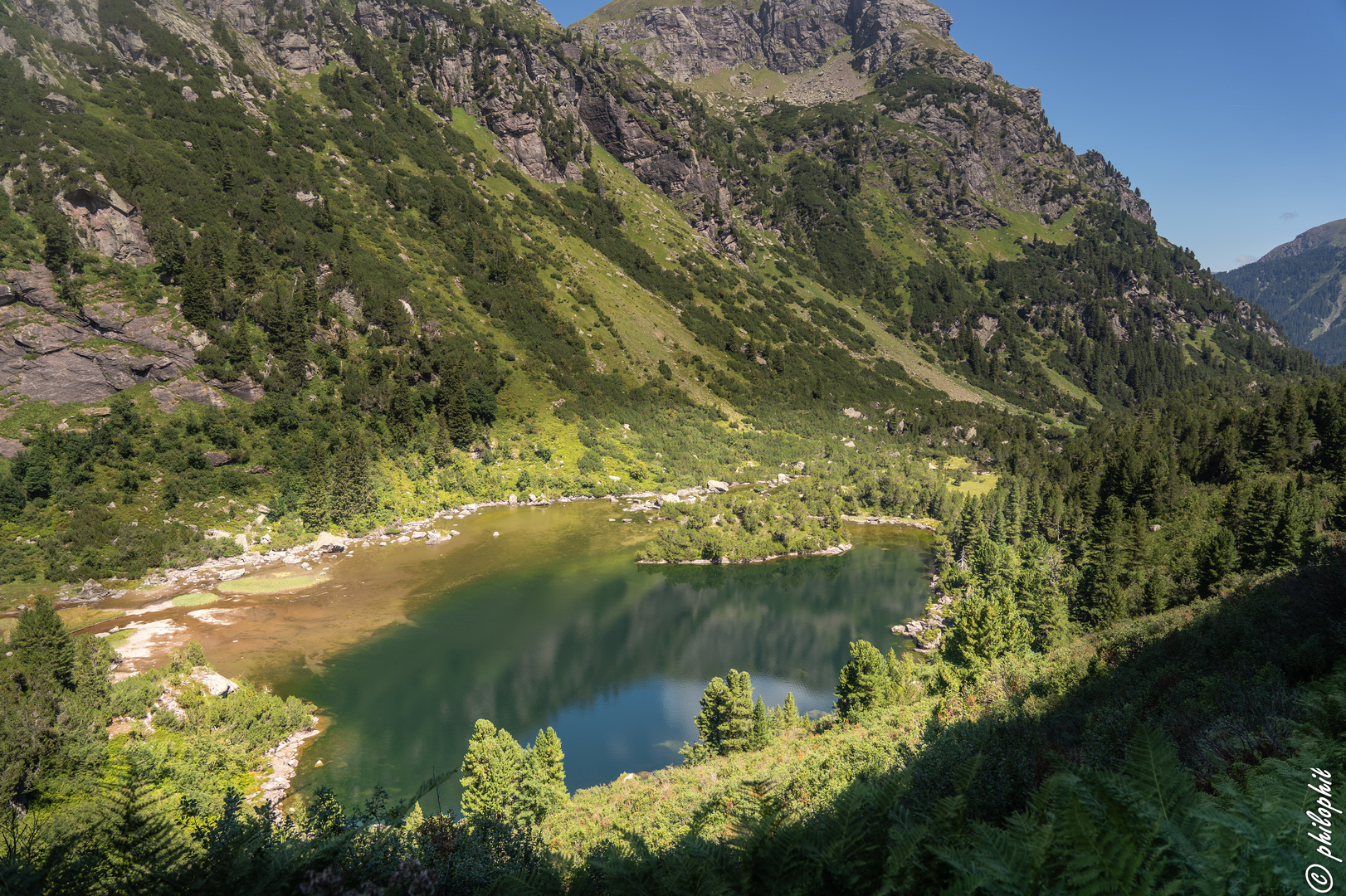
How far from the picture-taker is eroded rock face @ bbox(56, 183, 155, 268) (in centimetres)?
5050

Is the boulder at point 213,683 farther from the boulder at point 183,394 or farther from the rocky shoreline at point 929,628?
the rocky shoreline at point 929,628

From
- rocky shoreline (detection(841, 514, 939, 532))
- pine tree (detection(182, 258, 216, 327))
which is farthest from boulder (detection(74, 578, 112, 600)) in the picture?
rocky shoreline (detection(841, 514, 939, 532))

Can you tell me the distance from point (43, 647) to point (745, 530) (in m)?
49.3

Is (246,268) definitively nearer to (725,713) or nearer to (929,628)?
(725,713)

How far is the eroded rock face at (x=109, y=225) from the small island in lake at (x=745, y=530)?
53.9 meters

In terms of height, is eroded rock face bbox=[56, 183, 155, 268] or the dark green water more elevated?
eroded rock face bbox=[56, 183, 155, 268]

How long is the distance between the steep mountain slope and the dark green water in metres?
16.1

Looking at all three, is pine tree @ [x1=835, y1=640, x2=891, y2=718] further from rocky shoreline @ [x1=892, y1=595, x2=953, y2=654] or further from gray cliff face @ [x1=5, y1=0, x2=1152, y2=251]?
gray cliff face @ [x1=5, y1=0, x2=1152, y2=251]

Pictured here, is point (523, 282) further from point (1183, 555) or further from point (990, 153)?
point (990, 153)

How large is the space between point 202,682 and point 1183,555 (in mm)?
50638

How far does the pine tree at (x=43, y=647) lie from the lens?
19.9m

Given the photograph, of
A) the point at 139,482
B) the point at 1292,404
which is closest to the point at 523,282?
the point at 139,482

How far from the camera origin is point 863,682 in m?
28.4

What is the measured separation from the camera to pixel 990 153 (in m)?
196
